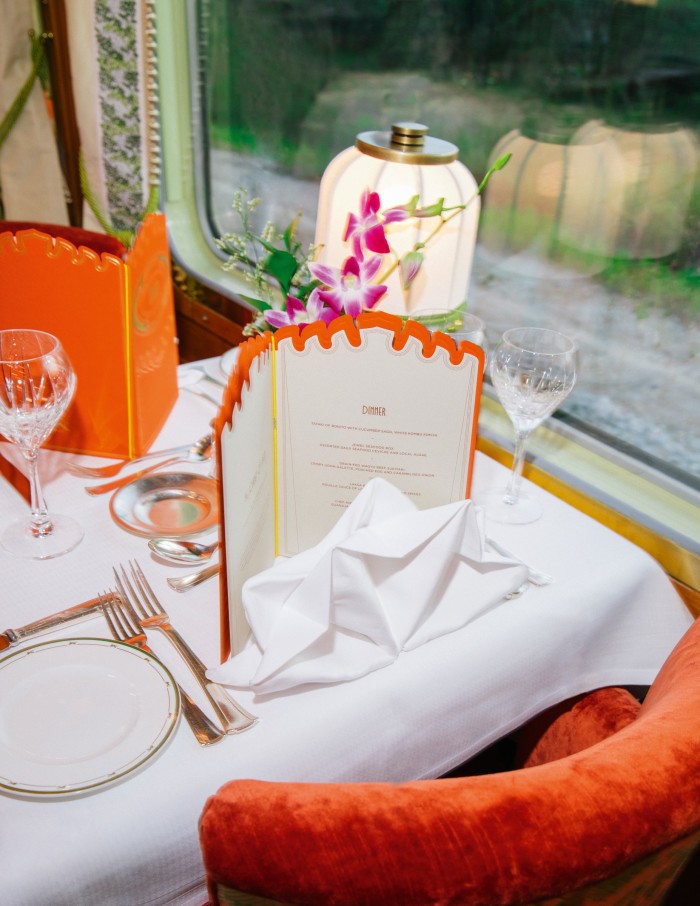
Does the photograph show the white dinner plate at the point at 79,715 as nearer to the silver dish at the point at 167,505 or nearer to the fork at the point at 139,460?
the silver dish at the point at 167,505

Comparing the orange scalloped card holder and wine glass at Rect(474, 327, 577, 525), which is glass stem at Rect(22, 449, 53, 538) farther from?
wine glass at Rect(474, 327, 577, 525)

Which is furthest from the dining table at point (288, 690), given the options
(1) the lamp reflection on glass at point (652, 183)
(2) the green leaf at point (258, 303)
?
(1) the lamp reflection on glass at point (652, 183)

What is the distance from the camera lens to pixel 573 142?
1.63 meters

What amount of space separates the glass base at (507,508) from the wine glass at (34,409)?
1.83ft

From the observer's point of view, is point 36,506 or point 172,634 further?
point 36,506

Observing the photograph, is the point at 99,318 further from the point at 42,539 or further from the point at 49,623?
the point at 49,623

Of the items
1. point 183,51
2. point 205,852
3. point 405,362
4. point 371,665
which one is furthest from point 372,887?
point 183,51

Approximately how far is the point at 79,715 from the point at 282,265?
22.2 inches

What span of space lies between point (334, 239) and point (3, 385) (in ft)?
1.85

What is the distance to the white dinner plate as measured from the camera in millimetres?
675

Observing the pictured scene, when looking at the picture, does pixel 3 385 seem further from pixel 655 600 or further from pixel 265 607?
pixel 655 600

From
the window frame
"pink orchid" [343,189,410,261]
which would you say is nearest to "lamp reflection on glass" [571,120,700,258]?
the window frame

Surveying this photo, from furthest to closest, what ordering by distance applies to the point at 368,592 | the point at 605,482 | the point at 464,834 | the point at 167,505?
the point at 605,482
the point at 167,505
the point at 368,592
the point at 464,834

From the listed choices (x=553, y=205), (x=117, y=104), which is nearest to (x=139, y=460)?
(x=553, y=205)
